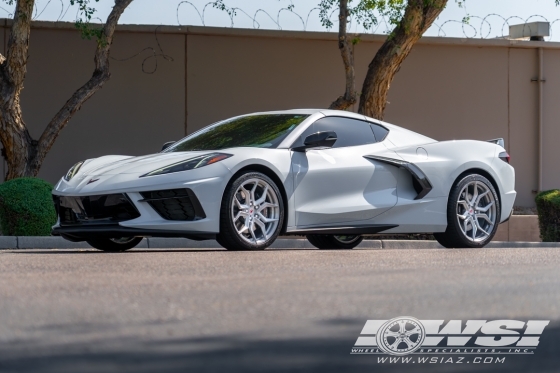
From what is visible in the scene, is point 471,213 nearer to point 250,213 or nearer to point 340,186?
point 340,186

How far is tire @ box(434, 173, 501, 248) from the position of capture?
9.04m

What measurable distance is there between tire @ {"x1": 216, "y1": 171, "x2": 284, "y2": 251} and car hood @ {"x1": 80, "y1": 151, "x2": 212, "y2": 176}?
0.48 m

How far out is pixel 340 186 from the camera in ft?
27.5

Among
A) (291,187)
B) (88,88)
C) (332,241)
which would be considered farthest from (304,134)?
(88,88)

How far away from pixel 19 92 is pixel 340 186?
6208mm

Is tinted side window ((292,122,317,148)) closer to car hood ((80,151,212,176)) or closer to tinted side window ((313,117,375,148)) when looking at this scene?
tinted side window ((313,117,375,148))

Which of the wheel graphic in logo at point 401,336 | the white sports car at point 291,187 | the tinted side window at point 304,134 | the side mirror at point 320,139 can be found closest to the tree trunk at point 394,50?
the white sports car at point 291,187

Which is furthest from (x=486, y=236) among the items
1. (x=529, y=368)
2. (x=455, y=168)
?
(x=529, y=368)

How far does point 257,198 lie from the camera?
7.87 metres

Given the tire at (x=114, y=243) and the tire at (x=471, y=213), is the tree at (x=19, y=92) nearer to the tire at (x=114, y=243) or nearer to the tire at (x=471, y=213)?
the tire at (x=114, y=243)

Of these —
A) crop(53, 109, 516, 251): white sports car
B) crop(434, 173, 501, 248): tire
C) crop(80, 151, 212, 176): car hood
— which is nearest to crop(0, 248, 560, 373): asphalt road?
crop(53, 109, 516, 251): white sports car

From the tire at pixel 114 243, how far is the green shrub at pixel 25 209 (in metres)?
2.47

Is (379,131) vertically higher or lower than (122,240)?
higher

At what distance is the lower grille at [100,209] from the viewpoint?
7.55m
